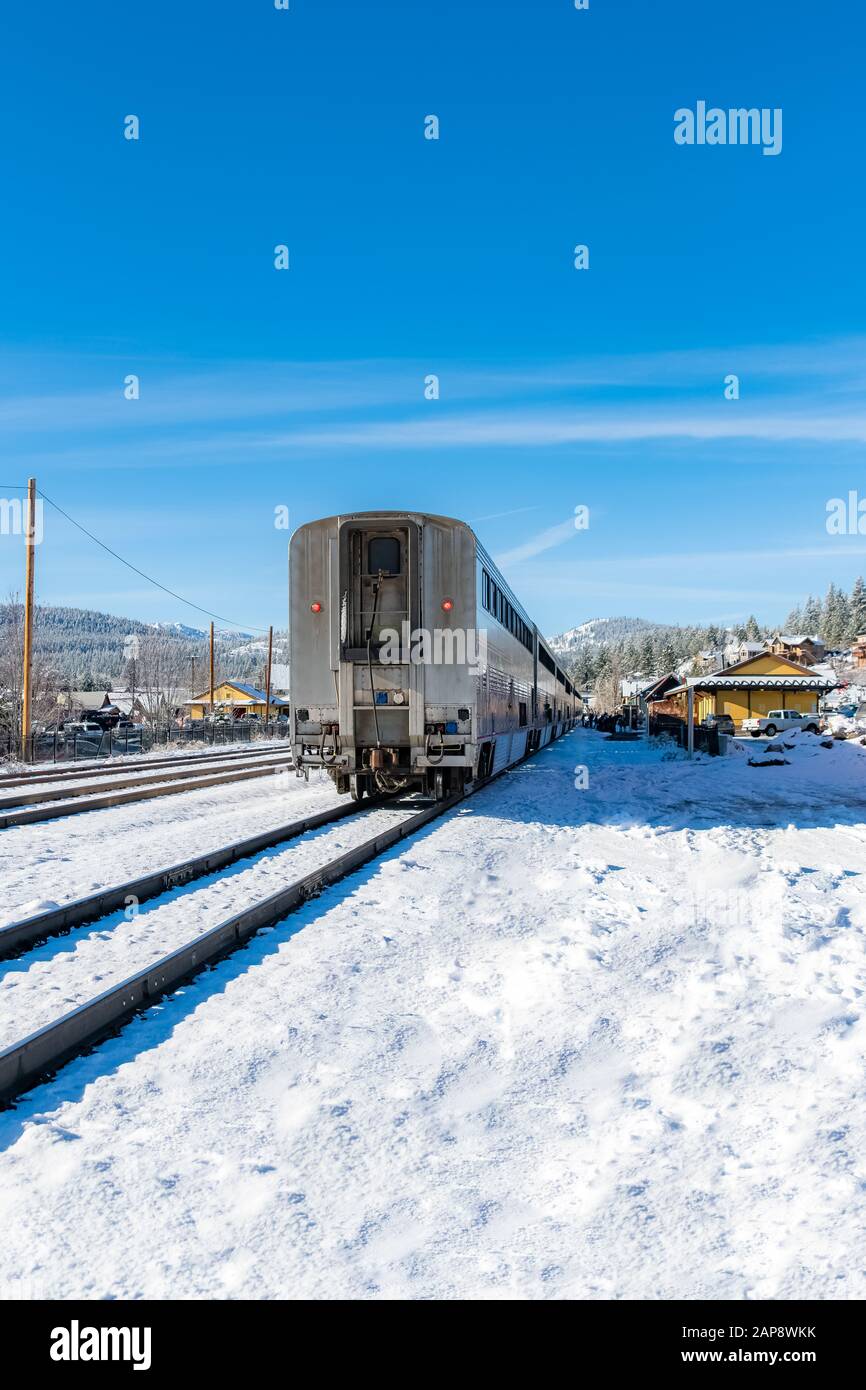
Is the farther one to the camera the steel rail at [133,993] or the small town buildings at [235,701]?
the small town buildings at [235,701]

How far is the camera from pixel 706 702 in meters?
70.4

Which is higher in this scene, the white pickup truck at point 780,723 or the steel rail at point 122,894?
the white pickup truck at point 780,723

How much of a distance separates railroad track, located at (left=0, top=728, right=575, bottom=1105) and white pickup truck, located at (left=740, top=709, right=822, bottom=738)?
139 feet

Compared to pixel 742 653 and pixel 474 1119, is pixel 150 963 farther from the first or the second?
pixel 742 653

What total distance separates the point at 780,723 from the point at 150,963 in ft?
179

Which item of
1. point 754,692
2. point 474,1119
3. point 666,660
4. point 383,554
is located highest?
point 666,660

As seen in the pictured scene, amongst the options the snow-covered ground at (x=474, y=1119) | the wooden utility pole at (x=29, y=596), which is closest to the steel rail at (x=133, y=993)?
the snow-covered ground at (x=474, y=1119)

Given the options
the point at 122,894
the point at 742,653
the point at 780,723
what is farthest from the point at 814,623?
the point at 122,894

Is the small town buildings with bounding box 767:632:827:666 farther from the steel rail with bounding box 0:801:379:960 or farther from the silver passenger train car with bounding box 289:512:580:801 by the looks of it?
the steel rail with bounding box 0:801:379:960

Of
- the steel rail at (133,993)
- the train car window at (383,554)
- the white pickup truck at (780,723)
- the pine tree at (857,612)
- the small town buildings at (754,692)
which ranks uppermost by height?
the pine tree at (857,612)

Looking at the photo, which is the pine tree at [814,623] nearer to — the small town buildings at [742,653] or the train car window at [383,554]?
the small town buildings at [742,653]

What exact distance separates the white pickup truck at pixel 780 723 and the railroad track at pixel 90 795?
34261 millimetres

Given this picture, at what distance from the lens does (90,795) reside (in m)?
18.9

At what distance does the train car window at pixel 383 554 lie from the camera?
1481cm
